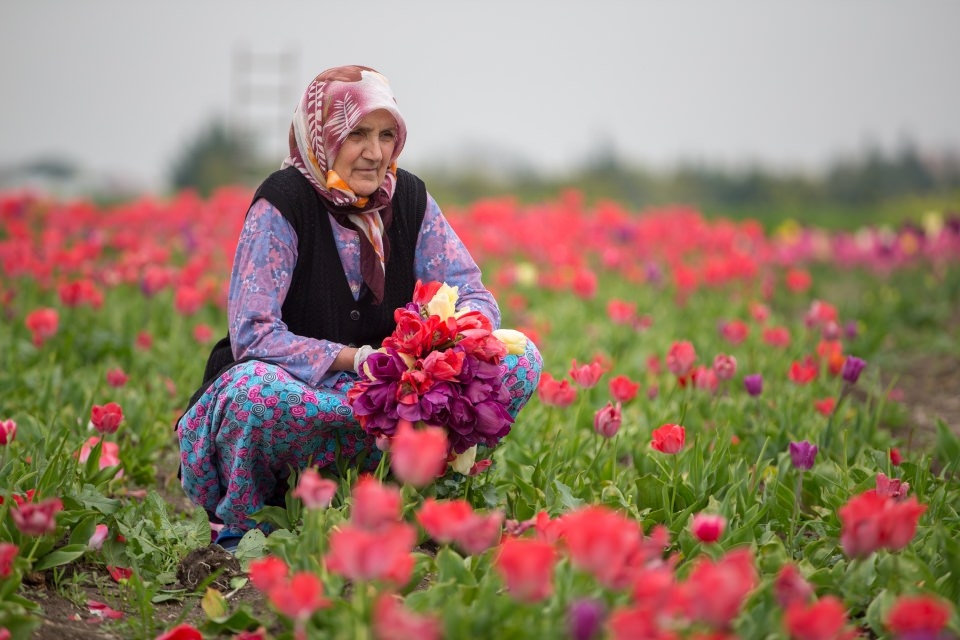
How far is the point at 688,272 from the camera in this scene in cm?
631

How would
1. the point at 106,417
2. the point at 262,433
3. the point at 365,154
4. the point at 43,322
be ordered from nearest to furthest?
1. the point at 262,433
2. the point at 365,154
3. the point at 106,417
4. the point at 43,322

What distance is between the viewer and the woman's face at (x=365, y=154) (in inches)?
106

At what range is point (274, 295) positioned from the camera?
8.79 feet

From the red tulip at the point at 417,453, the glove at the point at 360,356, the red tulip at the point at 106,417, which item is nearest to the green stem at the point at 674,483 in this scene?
the glove at the point at 360,356

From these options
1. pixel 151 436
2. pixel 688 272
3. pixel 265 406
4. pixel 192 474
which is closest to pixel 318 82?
pixel 265 406

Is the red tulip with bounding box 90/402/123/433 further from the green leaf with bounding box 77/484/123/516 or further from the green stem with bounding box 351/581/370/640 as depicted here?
the green stem with bounding box 351/581/370/640

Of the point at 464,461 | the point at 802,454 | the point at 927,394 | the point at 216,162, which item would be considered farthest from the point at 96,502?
the point at 216,162

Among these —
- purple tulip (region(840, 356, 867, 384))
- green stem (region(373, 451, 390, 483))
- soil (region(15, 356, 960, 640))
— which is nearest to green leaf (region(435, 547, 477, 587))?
green stem (region(373, 451, 390, 483))

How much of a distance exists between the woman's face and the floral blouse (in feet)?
0.49

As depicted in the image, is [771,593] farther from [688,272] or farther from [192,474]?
[688,272]

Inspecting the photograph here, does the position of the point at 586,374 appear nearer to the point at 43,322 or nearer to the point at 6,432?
the point at 6,432

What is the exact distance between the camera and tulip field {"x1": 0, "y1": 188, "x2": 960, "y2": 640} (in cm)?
159

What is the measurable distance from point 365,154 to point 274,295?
434 mm

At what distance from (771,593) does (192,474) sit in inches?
60.9
